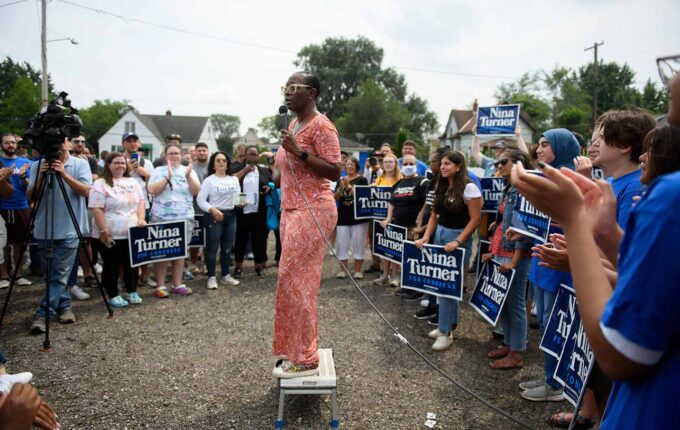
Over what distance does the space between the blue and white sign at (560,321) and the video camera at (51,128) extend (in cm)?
516

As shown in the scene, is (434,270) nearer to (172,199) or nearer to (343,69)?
(172,199)

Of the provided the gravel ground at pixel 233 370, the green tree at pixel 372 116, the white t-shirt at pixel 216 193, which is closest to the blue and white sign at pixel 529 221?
the gravel ground at pixel 233 370

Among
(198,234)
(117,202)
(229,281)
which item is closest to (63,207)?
(117,202)

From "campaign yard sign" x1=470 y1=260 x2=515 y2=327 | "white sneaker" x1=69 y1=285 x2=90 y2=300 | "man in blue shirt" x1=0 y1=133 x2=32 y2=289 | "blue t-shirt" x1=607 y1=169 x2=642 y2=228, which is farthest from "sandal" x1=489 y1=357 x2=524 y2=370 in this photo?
"man in blue shirt" x1=0 y1=133 x2=32 y2=289

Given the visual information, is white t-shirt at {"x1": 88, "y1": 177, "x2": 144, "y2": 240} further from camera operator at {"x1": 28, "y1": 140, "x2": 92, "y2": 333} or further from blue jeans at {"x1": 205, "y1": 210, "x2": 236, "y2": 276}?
blue jeans at {"x1": 205, "y1": 210, "x2": 236, "y2": 276}

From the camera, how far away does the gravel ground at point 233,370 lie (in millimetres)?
3668

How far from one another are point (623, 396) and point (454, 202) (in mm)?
4255

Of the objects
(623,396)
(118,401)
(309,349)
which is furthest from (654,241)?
(118,401)

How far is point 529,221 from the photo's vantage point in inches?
174

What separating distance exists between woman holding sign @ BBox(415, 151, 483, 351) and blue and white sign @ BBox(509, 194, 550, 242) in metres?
0.69

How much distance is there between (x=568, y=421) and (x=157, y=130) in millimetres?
67327

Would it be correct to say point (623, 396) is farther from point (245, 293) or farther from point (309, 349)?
point (245, 293)

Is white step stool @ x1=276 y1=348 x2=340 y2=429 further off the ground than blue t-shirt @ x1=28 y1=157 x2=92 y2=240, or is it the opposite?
blue t-shirt @ x1=28 y1=157 x2=92 y2=240

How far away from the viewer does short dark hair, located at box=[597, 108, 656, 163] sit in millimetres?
2846
